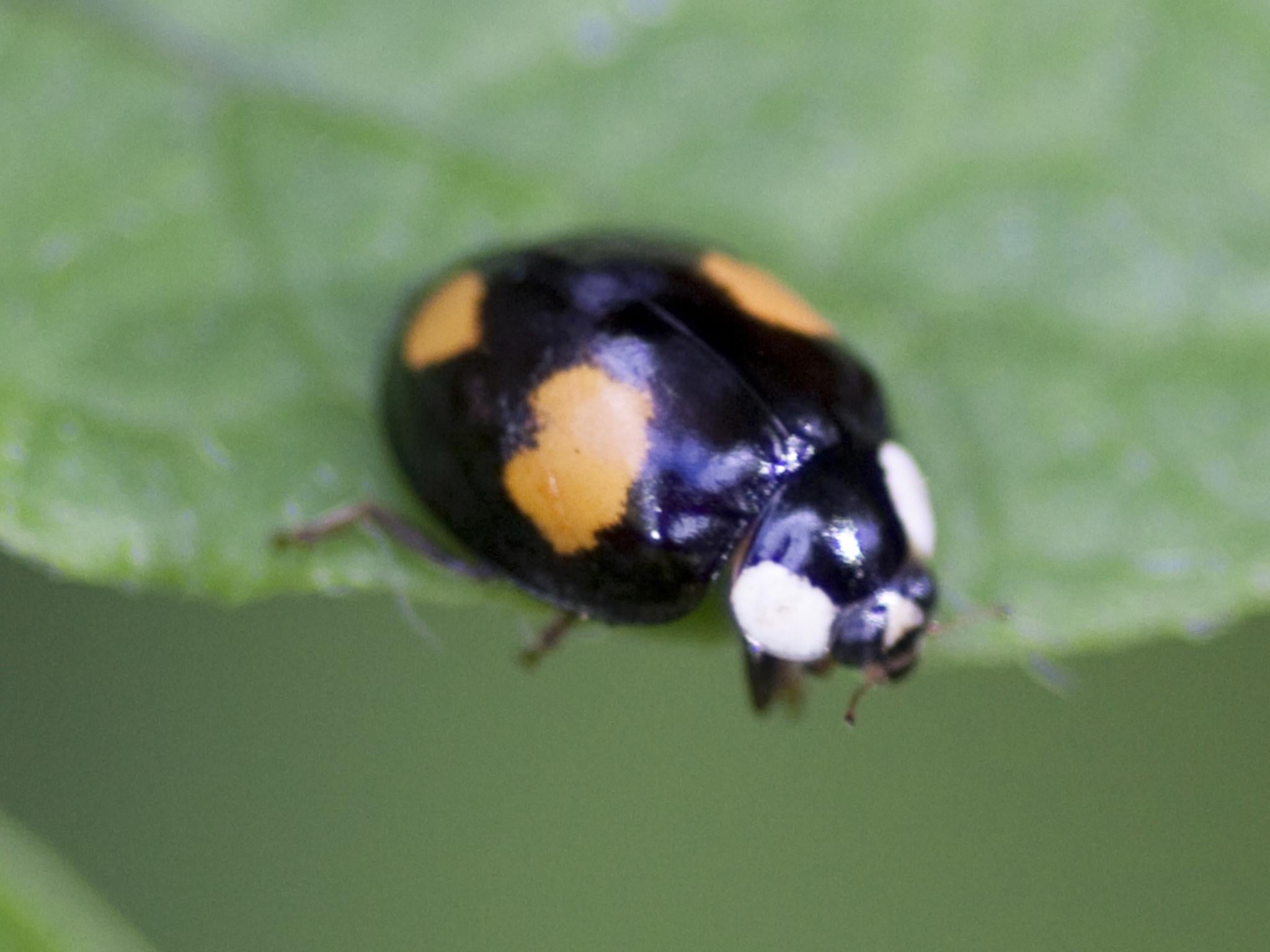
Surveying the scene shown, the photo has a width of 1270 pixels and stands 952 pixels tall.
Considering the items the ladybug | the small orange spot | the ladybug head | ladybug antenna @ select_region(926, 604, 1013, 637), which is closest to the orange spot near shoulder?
the ladybug

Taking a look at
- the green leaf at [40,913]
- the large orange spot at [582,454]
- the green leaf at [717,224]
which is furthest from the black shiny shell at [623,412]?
the green leaf at [40,913]

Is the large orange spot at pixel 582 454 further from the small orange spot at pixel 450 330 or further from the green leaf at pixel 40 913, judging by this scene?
the green leaf at pixel 40 913

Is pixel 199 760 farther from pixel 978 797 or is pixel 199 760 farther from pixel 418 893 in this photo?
pixel 978 797

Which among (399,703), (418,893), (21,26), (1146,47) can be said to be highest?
(1146,47)

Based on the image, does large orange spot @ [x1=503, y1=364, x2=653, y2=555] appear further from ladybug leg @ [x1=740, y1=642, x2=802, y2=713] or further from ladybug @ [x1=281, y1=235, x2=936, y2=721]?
ladybug leg @ [x1=740, y1=642, x2=802, y2=713]

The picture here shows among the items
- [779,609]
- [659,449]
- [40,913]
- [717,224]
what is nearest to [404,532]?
[659,449]

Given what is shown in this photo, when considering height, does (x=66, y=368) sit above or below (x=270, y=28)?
below

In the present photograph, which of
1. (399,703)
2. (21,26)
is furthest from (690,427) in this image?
(399,703)
